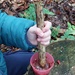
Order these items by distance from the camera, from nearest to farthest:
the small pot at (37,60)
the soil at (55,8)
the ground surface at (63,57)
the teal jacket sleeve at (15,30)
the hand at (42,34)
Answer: the hand at (42,34) < the small pot at (37,60) < the teal jacket sleeve at (15,30) < the ground surface at (63,57) < the soil at (55,8)

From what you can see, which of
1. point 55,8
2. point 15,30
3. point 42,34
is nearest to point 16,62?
point 15,30

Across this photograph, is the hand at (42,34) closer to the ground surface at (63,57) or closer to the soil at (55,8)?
the ground surface at (63,57)

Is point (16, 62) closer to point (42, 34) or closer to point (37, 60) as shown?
point (37, 60)

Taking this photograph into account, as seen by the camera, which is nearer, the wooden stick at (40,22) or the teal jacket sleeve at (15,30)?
the wooden stick at (40,22)

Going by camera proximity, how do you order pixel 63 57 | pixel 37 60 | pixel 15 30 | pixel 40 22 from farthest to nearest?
pixel 63 57 → pixel 15 30 → pixel 37 60 → pixel 40 22

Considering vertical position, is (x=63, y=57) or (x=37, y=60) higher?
(x=37, y=60)

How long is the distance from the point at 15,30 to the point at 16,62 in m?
0.34

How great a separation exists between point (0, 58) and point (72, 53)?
1.84 ft

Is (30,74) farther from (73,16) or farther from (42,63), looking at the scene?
(73,16)

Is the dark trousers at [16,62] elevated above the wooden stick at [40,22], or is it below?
below

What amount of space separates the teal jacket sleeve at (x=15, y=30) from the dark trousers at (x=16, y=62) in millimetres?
201

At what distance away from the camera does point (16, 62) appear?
73.6 inches

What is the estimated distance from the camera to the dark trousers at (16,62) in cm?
186

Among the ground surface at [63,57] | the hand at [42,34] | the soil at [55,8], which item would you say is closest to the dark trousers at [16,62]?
the ground surface at [63,57]
